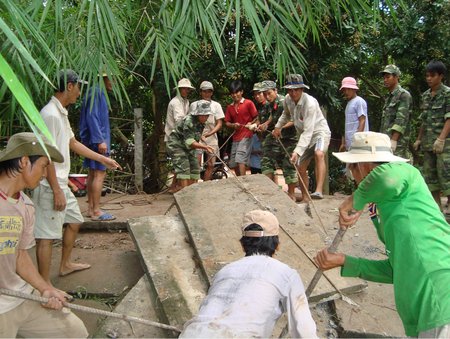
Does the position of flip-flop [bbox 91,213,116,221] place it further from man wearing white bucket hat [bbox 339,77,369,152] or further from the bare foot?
man wearing white bucket hat [bbox 339,77,369,152]

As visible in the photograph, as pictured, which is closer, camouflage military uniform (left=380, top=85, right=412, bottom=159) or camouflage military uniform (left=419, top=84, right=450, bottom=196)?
camouflage military uniform (left=419, top=84, right=450, bottom=196)

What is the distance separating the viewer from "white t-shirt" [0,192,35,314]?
220 centimetres

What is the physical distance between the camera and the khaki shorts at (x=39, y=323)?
7.28 ft

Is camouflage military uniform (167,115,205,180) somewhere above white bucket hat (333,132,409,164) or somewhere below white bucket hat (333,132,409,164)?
below

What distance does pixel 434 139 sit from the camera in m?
4.72

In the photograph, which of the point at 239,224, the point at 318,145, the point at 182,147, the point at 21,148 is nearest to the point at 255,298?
the point at 21,148

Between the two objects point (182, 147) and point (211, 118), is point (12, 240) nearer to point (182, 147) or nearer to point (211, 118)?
point (182, 147)

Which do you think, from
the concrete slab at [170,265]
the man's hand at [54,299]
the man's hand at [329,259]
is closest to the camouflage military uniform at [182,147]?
the concrete slab at [170,265]

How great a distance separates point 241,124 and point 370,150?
4.28m

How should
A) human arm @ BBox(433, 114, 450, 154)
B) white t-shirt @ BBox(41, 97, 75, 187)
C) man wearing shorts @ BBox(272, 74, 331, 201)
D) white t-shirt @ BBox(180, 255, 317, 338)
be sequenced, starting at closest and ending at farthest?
white t-shirt @ BBox(180, 255, 317, 338) → white t-shirt @ BBox(41, 97, 75, 187) → human arm @ BBox(433, 114, 450, 154) → man wearing shorts @ BBox(272, 74, 331, 201)

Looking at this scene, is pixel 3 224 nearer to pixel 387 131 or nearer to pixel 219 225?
pixel 219 225

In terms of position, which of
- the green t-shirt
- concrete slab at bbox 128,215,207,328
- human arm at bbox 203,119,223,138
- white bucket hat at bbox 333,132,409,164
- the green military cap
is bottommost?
concrete slab at bbox 128,215,207,328

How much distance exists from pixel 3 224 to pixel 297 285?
1421 millimetres

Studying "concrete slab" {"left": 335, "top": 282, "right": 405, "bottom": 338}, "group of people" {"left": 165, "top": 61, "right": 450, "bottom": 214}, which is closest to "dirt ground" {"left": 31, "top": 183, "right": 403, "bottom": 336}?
"concrete slab" {"left": 335, "top": 282, "right": 405, "bottom": 338}
